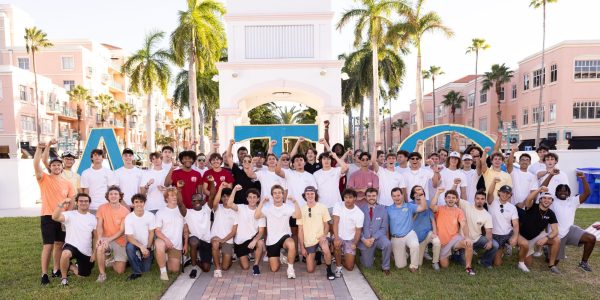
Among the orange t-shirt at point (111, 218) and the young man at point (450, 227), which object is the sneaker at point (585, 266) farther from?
the orange t-shirt at point (111, 218)

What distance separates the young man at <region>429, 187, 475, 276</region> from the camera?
24.2ft

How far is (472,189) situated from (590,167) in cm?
1174

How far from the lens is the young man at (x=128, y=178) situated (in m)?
8.09

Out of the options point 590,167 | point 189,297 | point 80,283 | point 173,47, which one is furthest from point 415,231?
point 173,47

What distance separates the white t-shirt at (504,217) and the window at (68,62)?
52.7 metres

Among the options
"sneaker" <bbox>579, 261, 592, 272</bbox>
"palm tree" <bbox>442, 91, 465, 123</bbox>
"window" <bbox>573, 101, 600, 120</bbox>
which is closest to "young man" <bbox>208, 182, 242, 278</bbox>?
"sneaker" <bbox>579, 261, 592, 272</bbox>

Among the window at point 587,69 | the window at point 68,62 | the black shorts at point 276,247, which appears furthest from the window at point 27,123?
the window at point 587,69

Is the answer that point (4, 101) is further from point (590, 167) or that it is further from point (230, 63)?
point (590, 167)

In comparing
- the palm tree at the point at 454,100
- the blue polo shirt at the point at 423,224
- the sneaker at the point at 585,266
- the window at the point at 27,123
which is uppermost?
the palm tree at the point at 454,100

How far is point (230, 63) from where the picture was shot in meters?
16.1

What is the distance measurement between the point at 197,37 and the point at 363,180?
2199 centimetres

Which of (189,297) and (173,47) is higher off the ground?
(173,47)

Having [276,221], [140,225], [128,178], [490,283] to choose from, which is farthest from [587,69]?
[140,225]

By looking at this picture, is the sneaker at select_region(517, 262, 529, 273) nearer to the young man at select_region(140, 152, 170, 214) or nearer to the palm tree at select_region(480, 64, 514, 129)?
the young man at select_region(140, 152, 170, 214)
